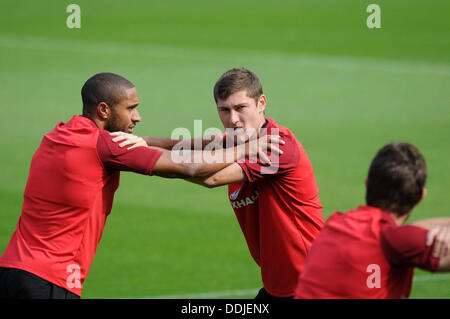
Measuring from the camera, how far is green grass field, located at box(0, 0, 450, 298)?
37.2ft

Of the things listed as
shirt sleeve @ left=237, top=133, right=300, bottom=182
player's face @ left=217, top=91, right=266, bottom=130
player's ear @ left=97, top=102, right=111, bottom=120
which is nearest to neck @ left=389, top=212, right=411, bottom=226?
shirt sleeve @ left=237, top=133, right=300, bottom=182

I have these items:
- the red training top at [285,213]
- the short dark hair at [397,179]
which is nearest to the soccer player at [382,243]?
the short dark hair at [397,179]

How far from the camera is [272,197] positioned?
241 inches

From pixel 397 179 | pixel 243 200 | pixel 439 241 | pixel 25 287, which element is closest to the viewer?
pixel 439 241

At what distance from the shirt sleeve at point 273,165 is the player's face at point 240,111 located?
1.59 ft

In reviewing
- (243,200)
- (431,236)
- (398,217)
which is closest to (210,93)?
(243,200)

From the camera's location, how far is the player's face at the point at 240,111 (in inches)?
252

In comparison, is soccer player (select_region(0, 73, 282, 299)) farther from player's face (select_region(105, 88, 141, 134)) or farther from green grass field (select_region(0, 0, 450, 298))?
green grass field (select_region(0, 0, 450, 298))

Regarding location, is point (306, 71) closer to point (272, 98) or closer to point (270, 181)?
point (272, 98)

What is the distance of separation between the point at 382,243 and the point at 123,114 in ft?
8.75

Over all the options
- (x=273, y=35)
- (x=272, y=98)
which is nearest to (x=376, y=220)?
(x=272, y=98)

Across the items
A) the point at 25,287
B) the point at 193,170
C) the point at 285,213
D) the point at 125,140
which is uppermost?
the point at 125,140

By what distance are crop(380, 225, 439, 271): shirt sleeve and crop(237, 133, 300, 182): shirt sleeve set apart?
1758 millimetres

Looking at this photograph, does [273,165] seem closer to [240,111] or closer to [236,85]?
[240,111]
